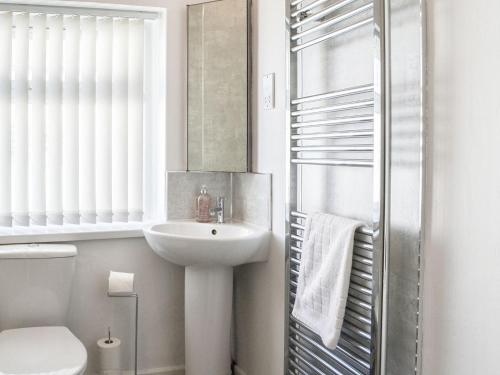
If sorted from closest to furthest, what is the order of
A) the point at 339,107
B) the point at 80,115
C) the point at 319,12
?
1. the point at 339,107
2. the point at 319,12
3. the point at 80,115

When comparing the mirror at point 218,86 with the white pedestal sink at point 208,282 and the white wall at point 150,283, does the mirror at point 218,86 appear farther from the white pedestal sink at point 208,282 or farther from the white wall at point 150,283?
the white pedestal sink at point 208,282

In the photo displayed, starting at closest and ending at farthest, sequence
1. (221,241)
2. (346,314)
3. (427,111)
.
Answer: (427,111)
(346,314)
(221,241)

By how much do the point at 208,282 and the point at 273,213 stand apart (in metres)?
0.44

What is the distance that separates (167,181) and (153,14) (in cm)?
84

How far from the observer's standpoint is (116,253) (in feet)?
9.63

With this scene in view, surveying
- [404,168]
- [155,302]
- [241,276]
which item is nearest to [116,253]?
[155,302]

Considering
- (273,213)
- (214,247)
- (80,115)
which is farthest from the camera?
(80,115)

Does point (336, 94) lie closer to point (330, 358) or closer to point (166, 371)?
point (330, 358)

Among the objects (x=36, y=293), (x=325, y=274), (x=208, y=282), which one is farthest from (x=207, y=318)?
(x=325, y=274)

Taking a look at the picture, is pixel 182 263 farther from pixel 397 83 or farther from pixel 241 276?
pixel 397 83

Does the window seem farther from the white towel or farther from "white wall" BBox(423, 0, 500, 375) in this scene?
"white wall" BBox(423, 0, 500, 375)

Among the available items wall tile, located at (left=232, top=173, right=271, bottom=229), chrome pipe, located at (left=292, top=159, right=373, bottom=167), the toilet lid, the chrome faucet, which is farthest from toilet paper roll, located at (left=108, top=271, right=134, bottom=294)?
chrome pipe, located at (left=292, top=159, right=373, bottom=167)

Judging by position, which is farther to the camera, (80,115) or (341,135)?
(80,115)

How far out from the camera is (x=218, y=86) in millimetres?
2926
